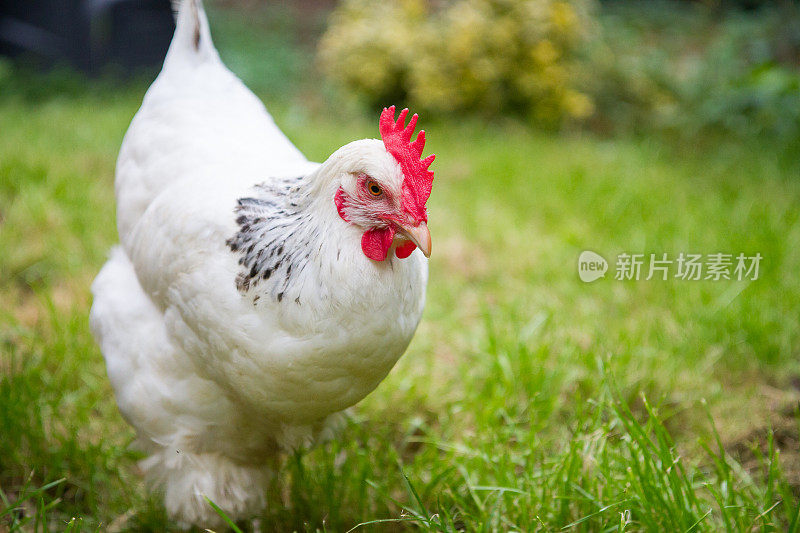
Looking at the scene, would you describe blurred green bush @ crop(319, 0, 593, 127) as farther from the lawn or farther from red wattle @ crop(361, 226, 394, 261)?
red wattle @ crop(361, 226, 394, 261)

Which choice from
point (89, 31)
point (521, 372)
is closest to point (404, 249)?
point (521, 372)

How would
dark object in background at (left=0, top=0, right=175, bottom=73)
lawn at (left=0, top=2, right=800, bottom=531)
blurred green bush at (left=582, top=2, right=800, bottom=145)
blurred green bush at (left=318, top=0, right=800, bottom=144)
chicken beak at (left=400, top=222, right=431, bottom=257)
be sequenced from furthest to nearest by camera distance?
1. dark object in background at (left=0, top=0, right=175, bottom=73)
2. blurred green bush at (left=318, top=0, right=800, bottom=144)
3. blurred green bush at (left=582, top=2, right=800, bottom=145)
4. lawn at (left=0, top=2, right=800, bottom=531)
5. chicken beak at (left=400, top=222, right=431, bottom=257)

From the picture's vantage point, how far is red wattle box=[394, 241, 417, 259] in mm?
1490

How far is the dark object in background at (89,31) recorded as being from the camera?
20.7ft

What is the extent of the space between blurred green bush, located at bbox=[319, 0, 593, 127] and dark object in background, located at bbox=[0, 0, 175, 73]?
229cm

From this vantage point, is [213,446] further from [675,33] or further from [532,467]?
[675,33]

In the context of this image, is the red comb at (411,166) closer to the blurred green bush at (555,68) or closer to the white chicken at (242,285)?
the white chicken at (242,285)

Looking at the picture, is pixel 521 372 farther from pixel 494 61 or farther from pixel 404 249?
pixel 494 61

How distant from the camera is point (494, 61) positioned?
583 centimetres

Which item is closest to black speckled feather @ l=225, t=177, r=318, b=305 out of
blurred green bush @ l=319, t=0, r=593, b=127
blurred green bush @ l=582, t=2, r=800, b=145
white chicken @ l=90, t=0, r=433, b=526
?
white chicken @ l=90, t=0, r=433, b=526

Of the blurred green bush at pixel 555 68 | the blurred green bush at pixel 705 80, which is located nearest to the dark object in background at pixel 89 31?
the blurred green bush at pixel 555 68

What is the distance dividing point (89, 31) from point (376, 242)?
21.2 feet

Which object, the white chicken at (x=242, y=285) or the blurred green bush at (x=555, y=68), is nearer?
the white chicken at (x=242, y=285)

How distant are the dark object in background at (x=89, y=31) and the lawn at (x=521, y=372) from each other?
2.29 meters
